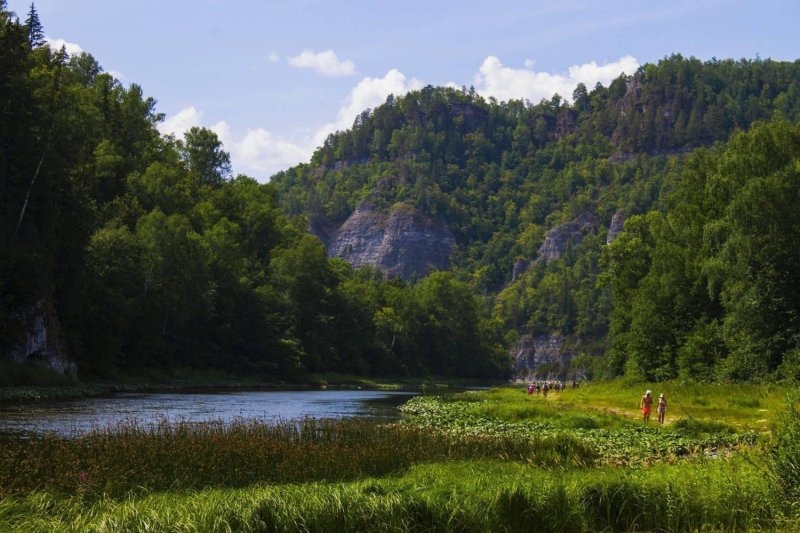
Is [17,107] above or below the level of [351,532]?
above

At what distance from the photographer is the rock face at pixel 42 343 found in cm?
5675

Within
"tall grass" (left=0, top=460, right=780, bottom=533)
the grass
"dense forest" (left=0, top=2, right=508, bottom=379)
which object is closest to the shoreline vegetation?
"tall grass" (left=0, top=460, right=780, bottom=533)

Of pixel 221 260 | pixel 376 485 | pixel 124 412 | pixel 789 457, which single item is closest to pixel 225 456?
pixel 376 485

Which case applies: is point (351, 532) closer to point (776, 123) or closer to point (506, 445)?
point (506, 445)

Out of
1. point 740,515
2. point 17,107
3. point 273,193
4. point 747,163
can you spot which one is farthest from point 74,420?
point 273,193

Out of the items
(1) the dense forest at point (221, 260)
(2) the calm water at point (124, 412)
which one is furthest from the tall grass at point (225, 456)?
(1) the dense forest at point (221, 260)

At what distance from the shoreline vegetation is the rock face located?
120 ft

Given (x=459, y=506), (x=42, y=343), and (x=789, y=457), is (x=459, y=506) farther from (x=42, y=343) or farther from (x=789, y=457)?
(x=42, y=343)

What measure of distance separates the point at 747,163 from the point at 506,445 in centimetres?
4498

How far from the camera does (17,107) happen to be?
6069 centimetres

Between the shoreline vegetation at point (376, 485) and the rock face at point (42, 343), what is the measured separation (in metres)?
36.5

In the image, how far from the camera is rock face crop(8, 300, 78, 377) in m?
56.8

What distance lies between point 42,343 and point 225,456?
43.0 meters

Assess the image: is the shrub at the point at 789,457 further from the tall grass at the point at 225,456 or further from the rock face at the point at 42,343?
the rock face at the point at 42,343
